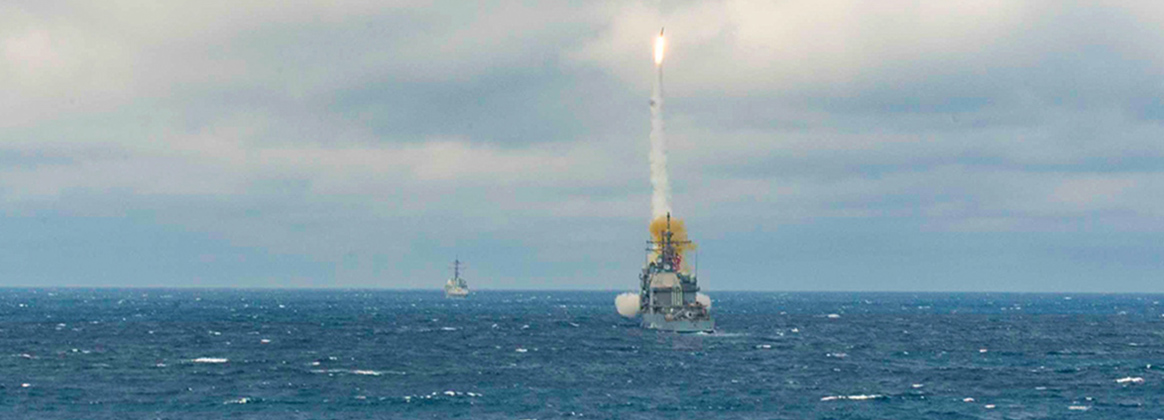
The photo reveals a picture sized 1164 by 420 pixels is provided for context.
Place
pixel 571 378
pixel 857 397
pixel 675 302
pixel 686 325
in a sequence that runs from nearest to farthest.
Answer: pixel 857 397 < pixel 571 378 < pixel 686 325 < pixel 675 302

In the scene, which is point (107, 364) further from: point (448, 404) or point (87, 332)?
point (87, 332)

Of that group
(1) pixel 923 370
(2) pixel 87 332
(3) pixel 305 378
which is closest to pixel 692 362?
(1) pixel 923 370

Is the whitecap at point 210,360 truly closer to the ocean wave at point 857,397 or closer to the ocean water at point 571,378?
the ocean water at point 571,378

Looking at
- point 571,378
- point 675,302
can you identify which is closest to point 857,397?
point 571,378

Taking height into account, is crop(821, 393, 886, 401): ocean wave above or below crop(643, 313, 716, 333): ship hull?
below

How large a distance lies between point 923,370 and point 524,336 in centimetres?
7182

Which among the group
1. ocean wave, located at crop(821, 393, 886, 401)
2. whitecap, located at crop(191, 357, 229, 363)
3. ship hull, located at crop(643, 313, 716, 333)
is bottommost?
ocean wave, located at crop(821, 393, 886, 401)

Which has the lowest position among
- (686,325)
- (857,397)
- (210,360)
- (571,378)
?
(857,397)

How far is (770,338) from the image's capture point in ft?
617

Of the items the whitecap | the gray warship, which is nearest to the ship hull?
the gray warship

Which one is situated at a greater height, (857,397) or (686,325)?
(686,325)

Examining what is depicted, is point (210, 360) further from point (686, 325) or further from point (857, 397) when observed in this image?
point (686, 325)

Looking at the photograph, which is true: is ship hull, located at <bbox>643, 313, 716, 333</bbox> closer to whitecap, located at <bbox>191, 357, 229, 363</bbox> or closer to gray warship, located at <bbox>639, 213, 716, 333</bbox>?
gray warship, located at <bbox>639, 213, 716, 333</bbox>

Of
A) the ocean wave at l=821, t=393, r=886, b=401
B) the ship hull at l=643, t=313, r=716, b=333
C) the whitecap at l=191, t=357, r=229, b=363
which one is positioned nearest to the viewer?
the ocean wave at l=821, t=393, r=886, b=401
